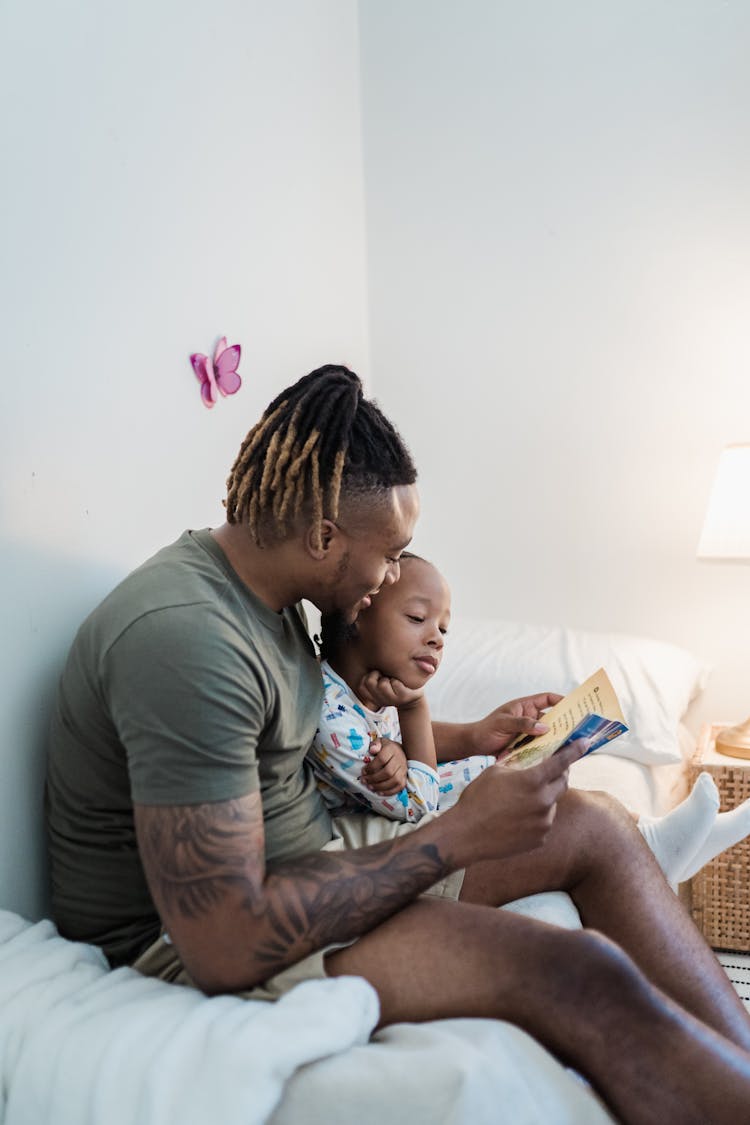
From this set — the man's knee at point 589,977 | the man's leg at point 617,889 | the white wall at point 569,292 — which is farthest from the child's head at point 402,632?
the white wall at point 569,292

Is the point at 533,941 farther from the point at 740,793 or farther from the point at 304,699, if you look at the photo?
the point at 740,793

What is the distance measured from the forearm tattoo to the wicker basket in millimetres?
1259

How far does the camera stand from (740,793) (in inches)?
87.7

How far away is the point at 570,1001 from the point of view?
1.06m

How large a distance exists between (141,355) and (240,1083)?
3.36 ft

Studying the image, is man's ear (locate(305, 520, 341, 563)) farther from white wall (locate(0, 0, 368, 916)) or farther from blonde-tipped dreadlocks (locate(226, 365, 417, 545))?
white wall (locate(0, 0, 368, 916))

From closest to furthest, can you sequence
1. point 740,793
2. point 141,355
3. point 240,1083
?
1. point 240,1083
2. point 141,355
3. point 740,793

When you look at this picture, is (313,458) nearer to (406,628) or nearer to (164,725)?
(164,725)

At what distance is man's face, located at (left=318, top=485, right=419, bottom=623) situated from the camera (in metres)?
1.29

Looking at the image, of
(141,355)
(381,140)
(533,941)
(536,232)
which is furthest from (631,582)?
(533,941)

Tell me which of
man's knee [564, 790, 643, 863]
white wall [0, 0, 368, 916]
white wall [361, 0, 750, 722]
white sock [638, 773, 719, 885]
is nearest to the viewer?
white wall [0, 0, 368, 916]

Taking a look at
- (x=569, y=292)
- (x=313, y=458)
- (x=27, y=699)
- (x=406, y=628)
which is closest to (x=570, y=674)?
(x=406, y=628)

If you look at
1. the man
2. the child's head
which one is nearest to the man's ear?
the man

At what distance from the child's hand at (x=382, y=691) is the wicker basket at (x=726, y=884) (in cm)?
90
